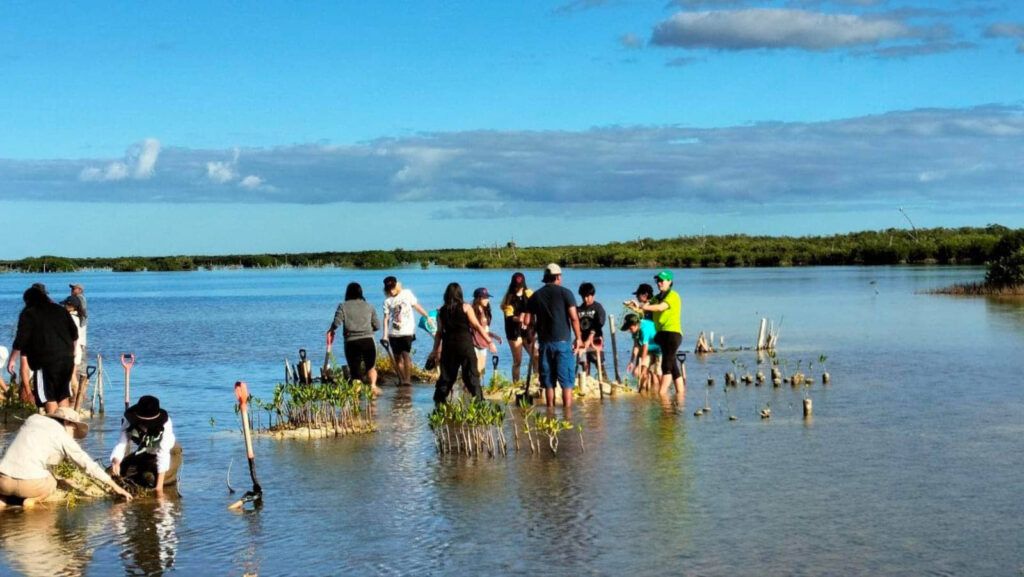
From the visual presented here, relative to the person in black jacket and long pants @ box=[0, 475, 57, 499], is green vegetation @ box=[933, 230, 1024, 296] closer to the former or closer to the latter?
the person in black jacket

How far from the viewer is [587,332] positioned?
17.6m

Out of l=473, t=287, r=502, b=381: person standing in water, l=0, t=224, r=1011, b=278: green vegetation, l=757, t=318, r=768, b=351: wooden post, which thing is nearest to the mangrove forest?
l=0, t=224, r=1011, b=278: green vegetation

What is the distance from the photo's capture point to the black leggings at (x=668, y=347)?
17.0 metres

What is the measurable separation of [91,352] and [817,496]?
25.9 m

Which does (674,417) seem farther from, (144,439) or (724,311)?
(724,311)

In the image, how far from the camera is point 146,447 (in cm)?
1090

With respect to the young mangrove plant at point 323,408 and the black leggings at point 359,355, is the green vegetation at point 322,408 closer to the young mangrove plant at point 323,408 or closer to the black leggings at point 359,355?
the young mangrove plant at point 323,408

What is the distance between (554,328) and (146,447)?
6122 millimetres

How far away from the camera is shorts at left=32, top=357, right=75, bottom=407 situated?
13.8 metres

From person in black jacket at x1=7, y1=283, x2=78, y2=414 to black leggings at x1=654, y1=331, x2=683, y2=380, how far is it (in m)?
8.04

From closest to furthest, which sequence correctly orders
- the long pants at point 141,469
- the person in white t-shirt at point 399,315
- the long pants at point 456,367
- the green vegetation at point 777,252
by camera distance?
the long pants at point 141,469 → the long pants at point 456,367 → the person in white t-shirt at point 399,315 → the green vegetation at point 777,252

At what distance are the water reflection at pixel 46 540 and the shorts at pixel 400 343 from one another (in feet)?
30.6

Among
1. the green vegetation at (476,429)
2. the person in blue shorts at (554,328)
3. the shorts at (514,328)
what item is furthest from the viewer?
the shorts at (514,328)

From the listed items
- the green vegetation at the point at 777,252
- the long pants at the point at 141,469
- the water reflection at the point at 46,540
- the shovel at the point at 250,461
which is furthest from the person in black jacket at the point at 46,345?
the green vegetation at the point at 777,252
